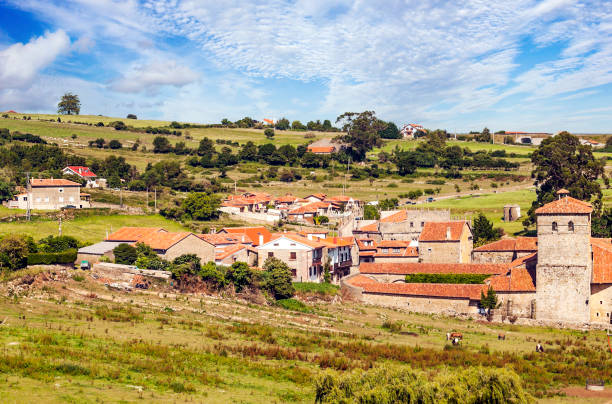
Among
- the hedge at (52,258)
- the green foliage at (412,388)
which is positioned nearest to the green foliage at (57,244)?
the hedge at (52,258)

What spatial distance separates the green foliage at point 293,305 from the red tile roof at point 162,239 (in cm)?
1384

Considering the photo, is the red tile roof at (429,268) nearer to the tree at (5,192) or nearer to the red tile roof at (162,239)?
the red tile roof at (162,239)

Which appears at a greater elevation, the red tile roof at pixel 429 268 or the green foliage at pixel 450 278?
the red tile roof at pixel 429 268

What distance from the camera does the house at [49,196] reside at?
270ft

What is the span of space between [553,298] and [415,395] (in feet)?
106

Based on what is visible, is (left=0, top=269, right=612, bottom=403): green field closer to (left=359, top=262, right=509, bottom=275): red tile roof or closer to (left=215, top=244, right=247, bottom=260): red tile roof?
(left=359, top=262, right=509, bottom=275): red tile roof

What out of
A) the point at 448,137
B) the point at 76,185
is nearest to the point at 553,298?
the point at 76,185

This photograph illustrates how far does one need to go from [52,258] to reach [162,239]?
12.5 metres

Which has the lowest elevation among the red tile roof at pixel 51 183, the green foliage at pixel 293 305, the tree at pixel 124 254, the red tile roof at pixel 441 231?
the green foliage at pixel 293 305

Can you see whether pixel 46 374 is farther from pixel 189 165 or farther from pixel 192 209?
pixel 189 165

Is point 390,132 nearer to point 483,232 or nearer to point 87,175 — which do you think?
point 87,175

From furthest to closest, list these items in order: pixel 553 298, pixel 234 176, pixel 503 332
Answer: pixel 234 176
pixel 553 298
pixel 503 332

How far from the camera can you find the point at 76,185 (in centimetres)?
8556

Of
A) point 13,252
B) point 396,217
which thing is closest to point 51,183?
point 13,252
